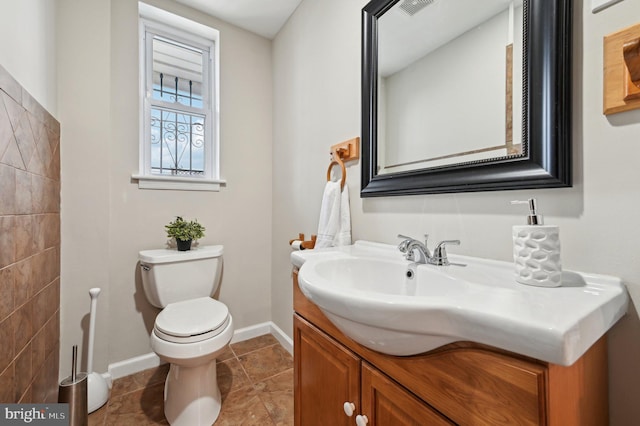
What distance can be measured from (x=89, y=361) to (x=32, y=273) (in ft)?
2.08

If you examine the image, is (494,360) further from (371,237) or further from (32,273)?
(32,273)

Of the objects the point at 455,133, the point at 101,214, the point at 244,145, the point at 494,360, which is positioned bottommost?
the point at 494,360

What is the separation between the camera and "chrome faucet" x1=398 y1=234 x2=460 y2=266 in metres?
0.80

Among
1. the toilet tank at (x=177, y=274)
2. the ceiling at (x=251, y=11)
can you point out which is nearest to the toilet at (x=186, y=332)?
the toilet tank at (x=177, y=274)

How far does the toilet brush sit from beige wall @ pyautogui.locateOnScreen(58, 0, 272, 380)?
Result: 9 cm

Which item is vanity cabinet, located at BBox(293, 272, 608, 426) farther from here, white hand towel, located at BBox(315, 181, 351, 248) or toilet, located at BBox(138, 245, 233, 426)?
toilet, located at BBox(138, 245, 233, 426)

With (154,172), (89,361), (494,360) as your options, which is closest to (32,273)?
(89,361)

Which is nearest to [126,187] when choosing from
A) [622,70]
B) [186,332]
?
[186,332]

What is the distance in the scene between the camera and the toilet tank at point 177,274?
1483 mm

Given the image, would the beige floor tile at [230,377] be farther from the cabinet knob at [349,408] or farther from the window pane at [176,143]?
the window pane at [176,143]

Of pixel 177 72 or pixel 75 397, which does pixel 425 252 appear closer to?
pixel 75 397

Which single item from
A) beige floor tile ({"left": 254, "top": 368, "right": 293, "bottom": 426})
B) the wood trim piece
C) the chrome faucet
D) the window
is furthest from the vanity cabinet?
the window

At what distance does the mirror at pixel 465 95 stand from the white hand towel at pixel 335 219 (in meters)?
0.16

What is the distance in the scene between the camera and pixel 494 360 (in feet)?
1.42
